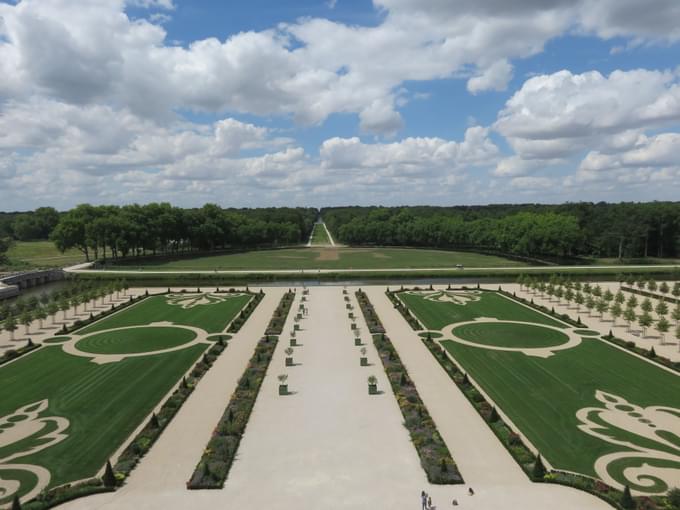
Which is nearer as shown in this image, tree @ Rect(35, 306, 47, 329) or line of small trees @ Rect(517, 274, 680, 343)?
line of small trees @ Rect(517, 274, 680, 343)

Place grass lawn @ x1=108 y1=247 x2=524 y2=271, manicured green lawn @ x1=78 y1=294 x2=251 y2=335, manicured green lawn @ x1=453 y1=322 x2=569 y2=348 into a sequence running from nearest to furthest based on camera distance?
manicured green lawn @ x1=453 y1=322 x2=569 y2=348
manicured green lawn @ x1=78 y1=294 x2=251 y2=335
grass lawn @ x1=108 y1=247 x2=524 y2=271

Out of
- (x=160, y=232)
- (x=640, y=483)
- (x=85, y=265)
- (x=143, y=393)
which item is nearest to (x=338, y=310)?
(x=143, y=393)

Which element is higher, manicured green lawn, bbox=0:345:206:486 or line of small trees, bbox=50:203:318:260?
line of small trees, bbox=50:203:318:260

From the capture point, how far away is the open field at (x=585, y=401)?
81.4ft

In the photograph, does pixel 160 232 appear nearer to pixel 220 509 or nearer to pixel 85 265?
pixel 85 265

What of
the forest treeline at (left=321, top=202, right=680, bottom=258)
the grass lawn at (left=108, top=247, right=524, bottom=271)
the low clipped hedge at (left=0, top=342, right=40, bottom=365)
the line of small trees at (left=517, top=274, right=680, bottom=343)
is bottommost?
the low clipped hedge at (left=0, top=342, right=40, bottom=365)

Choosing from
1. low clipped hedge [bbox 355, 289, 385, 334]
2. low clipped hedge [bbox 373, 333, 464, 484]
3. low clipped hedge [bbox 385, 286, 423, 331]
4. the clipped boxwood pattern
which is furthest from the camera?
low clipped hedge [bbox 385, 286, 423, 331]

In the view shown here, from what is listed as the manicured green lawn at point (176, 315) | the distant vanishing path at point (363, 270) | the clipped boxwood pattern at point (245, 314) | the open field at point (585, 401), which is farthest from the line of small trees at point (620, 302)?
the manicured green lawn at point (176, 315)

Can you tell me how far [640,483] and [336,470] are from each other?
13.9 m

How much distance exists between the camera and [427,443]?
84.7 ft

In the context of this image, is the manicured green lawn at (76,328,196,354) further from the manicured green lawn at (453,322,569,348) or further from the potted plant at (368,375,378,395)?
the manicured green lawn at (453,322,569,348)

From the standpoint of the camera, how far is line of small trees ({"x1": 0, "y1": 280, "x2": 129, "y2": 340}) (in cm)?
5231

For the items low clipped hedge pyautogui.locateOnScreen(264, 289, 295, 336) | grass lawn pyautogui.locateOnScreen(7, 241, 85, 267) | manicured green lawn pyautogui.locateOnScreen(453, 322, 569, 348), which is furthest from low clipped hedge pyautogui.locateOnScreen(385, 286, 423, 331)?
grass lawn pyautogui.locateOnScreen(7, 241, 85, 267)

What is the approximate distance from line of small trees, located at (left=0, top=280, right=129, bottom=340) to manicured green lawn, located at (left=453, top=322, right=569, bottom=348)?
146ft
